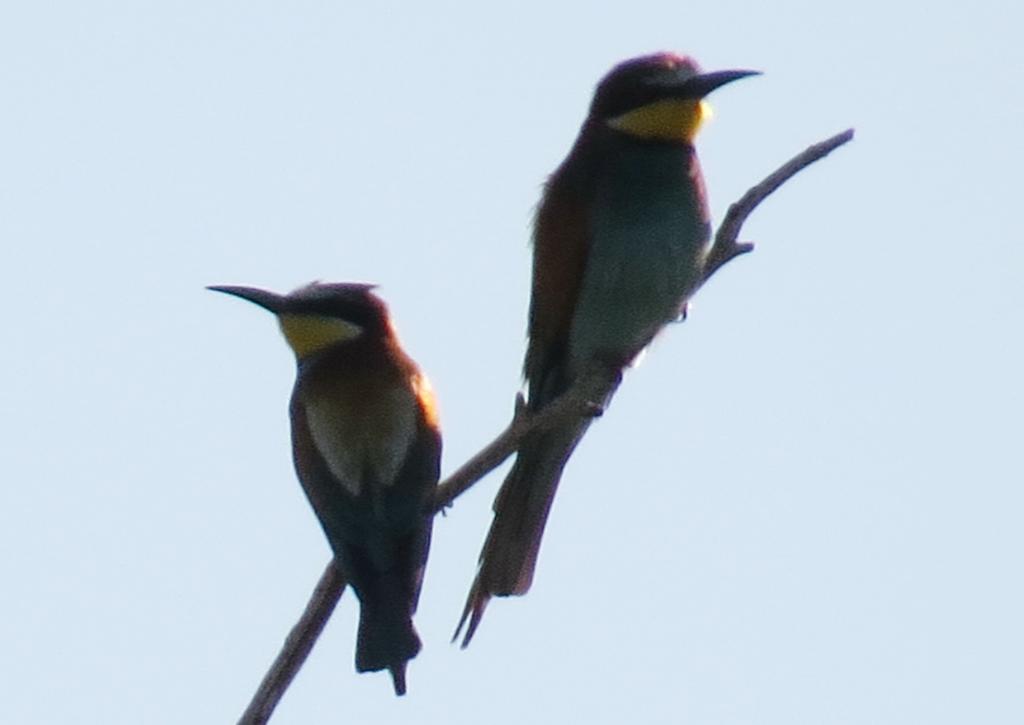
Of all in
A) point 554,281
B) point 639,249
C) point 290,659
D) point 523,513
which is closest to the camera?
point 290,659

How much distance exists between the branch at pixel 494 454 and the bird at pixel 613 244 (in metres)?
0.53

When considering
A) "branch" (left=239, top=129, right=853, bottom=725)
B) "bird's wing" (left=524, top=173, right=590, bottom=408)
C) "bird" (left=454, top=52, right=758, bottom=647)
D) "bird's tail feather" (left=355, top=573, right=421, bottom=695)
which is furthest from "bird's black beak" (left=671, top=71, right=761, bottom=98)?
"bird's tail feather" (left=355, top=573, right=421, bottom=695)

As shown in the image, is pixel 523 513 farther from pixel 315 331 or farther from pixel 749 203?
pixel 749 203

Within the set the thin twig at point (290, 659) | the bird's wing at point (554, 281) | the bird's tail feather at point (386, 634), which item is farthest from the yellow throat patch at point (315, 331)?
the thin twig at point (290, 659)

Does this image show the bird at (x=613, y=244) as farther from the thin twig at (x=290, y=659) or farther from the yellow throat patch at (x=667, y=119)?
the thin twig at (x=290, y=659)

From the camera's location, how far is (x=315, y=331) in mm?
4871

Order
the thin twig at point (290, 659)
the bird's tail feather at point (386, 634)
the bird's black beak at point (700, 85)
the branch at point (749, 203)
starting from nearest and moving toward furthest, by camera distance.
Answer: the thin twig at point (290, 659) < the branch at point (749, 203) < the bird's tail feather at point (386, 634) < the bird's black beak at point (700, 85)

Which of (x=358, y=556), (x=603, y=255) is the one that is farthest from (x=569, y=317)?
(x=358, y=556)

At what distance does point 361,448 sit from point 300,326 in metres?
0.46

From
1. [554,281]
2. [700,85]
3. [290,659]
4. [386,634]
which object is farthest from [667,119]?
[290,659]

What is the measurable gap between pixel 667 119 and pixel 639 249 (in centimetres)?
32

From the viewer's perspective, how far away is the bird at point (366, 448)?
14.3 feet

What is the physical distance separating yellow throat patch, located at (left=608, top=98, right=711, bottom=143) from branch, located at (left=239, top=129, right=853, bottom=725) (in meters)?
0.76

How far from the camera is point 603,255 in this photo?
479 centimetres
